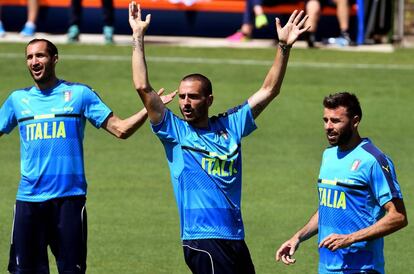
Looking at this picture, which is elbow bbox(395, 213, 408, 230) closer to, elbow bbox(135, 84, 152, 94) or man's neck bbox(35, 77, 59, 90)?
elbow bbox(135, 84, 152, 94)

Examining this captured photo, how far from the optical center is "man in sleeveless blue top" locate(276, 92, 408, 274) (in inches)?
332

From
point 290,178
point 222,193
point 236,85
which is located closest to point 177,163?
point 222,193

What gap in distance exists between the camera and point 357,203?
8477 millimetres

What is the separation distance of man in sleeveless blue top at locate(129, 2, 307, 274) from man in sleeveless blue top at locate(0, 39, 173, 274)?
0.75 metres

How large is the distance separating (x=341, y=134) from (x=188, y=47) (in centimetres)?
1315

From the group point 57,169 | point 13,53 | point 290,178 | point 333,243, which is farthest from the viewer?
point 13,53

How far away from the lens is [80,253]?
9.88 m

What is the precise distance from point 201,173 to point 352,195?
1156 millimetres

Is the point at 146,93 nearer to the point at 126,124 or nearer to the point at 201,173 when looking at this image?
the point at 201,173

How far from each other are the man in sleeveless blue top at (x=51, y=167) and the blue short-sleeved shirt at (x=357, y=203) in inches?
72.6

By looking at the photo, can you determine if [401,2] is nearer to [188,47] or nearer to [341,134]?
[188,47]

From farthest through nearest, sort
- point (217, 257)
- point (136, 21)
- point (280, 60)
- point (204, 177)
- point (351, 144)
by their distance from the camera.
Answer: point (280, 60) → point (136, 21) → point (204, 177) → point (217, 257) → point (351, 144)

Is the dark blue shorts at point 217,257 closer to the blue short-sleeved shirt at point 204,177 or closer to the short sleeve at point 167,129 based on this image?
the blue short-sleeved shirt at point 204,177

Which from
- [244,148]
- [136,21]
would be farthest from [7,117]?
[244,148]
